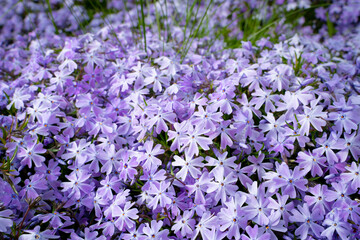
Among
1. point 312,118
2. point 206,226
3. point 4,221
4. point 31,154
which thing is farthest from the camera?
point 31,154

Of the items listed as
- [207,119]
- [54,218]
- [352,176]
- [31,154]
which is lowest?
[352,176]

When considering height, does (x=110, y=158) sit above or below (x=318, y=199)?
above

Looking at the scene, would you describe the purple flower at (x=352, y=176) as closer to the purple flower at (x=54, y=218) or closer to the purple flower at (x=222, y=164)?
the purple flower at (x=222, y=164)

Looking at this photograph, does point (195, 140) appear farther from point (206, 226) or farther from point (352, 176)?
point (352, 176)

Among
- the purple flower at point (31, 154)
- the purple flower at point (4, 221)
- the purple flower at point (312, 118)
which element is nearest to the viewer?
the purple flower at point (4, 221)

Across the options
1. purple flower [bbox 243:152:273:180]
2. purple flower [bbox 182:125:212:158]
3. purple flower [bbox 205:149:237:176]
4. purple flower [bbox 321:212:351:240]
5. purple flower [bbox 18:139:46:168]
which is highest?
purple flower [bbox 18:139:46:168]

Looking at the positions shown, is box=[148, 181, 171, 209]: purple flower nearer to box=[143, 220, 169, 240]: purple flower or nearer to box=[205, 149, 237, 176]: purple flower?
box=[143, 220, 169, 240]: purple flower

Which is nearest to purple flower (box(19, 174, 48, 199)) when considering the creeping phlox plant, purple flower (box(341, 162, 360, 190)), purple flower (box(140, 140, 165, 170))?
the creeping phlox plant

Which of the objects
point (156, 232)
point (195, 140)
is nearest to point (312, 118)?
point (195, 140)

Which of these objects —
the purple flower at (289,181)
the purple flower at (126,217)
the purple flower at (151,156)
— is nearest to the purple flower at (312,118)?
the purple flower at (289,181)

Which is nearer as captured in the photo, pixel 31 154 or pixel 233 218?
pixel 233 218

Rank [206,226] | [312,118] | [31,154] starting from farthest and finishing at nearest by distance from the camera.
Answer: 1. [31,154]
2. [312,118]
3. [206,226]
